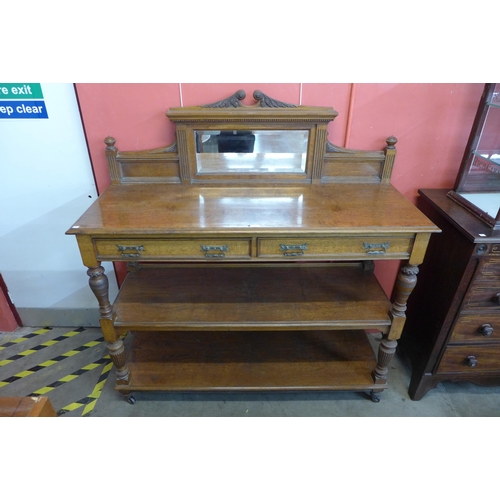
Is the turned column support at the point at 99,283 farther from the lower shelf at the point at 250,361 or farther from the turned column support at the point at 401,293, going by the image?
the turned column support at the point at 401,293

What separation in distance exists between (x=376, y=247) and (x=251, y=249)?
552 millimetres

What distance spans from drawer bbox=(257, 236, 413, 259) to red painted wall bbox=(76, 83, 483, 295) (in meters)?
0.68

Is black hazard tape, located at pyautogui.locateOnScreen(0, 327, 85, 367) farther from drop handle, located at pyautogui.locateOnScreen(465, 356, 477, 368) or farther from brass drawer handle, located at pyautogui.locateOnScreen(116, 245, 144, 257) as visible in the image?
drop handle, located at pyautogui.locateOnScreen(465, 356, 477, 368)

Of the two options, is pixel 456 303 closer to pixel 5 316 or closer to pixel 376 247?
pixel 376 247

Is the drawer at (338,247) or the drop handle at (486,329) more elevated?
the drawer at (338,247)

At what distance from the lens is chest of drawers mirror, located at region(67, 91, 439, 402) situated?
1449 mm

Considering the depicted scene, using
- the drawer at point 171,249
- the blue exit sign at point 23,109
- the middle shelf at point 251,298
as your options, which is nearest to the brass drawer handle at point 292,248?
the drawer at point 171,249

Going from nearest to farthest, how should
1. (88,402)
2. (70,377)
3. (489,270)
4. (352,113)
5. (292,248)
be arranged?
(292,248), (489,270), (352,113), (88,402), (70,377)

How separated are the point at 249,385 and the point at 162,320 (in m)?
0.63

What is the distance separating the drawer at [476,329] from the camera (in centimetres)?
172

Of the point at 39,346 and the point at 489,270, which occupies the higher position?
the point at 489,270

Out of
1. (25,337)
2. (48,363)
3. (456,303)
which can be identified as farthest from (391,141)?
(25,337)

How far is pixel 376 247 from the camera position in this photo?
1465 millimetres

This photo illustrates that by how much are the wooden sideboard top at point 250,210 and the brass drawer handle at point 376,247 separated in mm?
76
